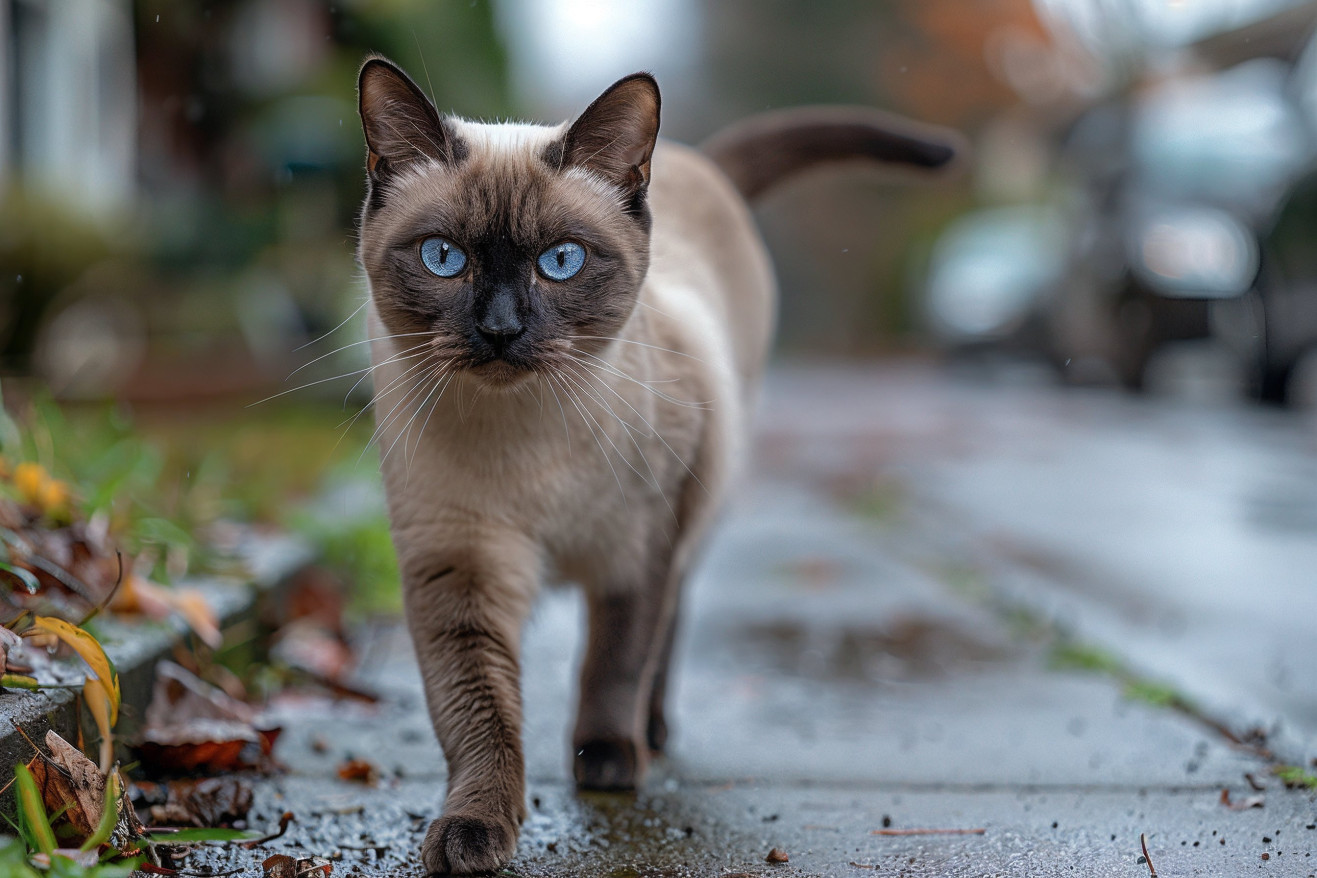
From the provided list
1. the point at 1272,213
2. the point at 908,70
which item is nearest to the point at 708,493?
the point at 1272,213

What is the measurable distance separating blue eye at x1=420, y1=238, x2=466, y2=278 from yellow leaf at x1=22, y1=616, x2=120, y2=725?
77cm

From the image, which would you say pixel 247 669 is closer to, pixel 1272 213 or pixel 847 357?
pixel 1272 213

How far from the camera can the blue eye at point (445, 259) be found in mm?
1909

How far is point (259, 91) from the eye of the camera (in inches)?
330

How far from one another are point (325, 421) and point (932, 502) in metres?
3.40

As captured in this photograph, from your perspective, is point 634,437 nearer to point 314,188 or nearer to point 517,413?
point 517,413

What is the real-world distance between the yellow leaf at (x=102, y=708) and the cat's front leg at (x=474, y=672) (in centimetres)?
49

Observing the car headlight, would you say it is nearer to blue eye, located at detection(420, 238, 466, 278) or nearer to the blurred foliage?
the blurred foliage

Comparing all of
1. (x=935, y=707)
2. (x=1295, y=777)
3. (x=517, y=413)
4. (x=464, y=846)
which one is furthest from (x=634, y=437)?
(x=1295, y=777)

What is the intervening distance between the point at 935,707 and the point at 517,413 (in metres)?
1.27

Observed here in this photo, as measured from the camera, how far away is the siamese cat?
190 cm

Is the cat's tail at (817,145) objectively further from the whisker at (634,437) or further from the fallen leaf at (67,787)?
the fallen leaf at (67,787)

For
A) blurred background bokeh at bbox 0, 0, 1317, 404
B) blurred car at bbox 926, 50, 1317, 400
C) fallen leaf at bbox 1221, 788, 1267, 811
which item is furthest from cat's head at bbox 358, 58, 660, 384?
blurred car at bbox 926, 50, 1317, 400

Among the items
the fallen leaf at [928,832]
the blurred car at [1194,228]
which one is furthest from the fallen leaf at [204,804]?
the blurred car at [1194,228]
